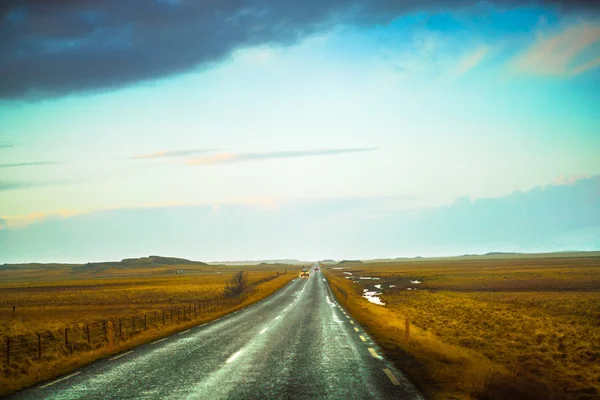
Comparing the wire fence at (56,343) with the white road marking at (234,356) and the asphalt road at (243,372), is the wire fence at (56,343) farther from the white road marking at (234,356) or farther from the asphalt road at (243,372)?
the white road marking at (234,356)

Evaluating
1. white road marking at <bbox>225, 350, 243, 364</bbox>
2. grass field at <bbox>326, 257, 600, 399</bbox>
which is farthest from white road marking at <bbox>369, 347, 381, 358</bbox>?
white road marking at <bbox>225, 350, 243, 364</bbox>

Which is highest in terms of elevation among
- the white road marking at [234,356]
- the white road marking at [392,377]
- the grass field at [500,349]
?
the white road marking at [392,377]

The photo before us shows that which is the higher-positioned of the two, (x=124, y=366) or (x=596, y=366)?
(x=124, y=366)

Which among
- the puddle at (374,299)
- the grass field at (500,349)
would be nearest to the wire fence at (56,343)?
the grass field at (500,349)

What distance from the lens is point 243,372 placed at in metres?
11.8

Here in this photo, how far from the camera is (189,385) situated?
1039 cm

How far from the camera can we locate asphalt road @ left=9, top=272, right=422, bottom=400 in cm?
962

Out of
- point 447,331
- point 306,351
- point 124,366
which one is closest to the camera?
point 124,366

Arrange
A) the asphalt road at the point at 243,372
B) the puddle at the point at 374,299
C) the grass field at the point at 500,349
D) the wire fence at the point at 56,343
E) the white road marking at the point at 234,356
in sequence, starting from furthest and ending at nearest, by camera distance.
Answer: the puddle at the point at 374,299
the wire fence at the point at 56,343
the white road marking at the point at 234,356
the grass field at the point at 500,349
the asphalt road at the point at 243,372

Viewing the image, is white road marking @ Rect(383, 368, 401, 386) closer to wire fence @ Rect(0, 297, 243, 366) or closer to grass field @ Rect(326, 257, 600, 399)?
grass field @ Rect(326, 257, 600, 399)

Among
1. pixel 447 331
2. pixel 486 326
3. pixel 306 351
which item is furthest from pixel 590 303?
pixel 306 351

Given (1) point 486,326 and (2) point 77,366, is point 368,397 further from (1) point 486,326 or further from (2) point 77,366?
(1) point 486,326

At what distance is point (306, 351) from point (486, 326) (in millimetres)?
15645

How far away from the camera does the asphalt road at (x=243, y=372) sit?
31.6 feet
